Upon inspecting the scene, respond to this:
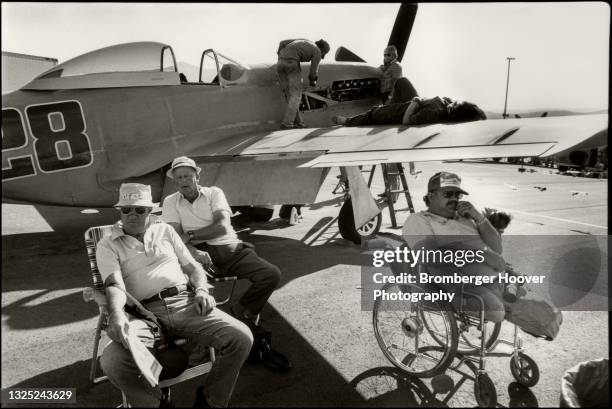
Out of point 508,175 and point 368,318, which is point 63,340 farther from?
point 508,175

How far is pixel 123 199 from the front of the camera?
2.60 metres

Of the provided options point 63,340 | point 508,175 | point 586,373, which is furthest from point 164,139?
point 508,175

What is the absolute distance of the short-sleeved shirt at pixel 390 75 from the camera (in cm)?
762

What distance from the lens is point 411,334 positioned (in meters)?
2.87

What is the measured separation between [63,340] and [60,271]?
194 centimetres

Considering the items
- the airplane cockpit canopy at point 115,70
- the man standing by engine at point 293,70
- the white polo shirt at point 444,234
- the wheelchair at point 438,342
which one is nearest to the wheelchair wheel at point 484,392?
the wheelchair at point 438,342

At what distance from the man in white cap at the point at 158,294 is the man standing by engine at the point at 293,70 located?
4.15m

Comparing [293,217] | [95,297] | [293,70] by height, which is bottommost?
[293,217]

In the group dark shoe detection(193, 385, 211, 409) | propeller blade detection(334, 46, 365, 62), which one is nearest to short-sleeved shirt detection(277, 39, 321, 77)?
propeller blade detection(334, 46, 365, 62)

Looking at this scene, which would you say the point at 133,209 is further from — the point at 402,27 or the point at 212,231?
the point at 402,27

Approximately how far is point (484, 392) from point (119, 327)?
2091mm

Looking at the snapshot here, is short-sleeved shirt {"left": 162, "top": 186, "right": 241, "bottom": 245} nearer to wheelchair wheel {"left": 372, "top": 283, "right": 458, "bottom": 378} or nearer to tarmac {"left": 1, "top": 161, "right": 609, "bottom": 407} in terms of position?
tarmac {"left": 1, "top": 161, "right": 609, "bottom": 407}

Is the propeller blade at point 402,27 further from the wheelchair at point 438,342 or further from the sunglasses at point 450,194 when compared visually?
the wheelchair at point 438,342

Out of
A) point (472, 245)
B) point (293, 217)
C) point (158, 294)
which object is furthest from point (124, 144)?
point (472, 245)
